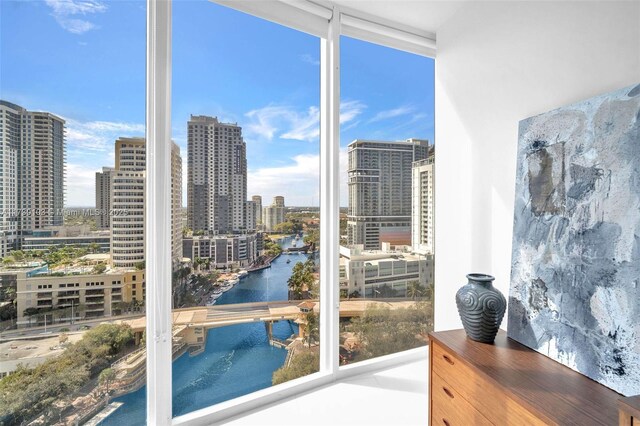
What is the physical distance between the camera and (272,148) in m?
2.02

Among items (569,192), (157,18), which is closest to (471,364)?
(569,192)

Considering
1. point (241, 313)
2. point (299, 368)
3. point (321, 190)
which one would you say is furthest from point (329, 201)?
point (299, 368)

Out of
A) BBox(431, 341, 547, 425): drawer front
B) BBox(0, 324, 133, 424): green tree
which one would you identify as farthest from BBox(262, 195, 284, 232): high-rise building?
BBox(431, 341, 547, 425): drawer front

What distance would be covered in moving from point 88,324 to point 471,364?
1.79m

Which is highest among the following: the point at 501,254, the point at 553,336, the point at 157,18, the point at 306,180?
the point at 157,18

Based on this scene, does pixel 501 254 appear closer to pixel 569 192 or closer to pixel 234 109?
pixel 569 192

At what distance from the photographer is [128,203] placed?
1641 millimetres

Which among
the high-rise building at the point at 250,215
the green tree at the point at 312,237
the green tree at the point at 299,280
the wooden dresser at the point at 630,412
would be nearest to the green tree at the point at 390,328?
the green tree at the point at 299,280

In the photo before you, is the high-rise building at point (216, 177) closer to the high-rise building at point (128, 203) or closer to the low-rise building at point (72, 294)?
the high-rise building at point (128, 203)

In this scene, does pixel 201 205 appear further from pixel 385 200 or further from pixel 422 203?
pixel 422 203

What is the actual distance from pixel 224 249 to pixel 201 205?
30 centimetres

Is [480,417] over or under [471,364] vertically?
under

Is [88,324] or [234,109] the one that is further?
[234,109]

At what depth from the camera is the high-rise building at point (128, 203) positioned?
1.62 m
